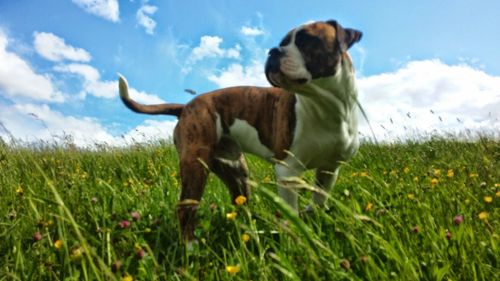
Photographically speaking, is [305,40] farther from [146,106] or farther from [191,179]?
[146,106]

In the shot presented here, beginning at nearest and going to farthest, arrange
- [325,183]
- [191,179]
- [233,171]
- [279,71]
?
[279,71] → [191,179] → [325,183] → [233,171]

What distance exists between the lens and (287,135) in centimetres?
337

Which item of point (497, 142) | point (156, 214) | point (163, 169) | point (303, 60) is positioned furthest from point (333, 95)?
point (497, 142)

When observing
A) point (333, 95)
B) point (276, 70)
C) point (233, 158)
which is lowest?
point (233, 158)

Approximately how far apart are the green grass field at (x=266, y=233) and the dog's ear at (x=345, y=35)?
3.02 feet

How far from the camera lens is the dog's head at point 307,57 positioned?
307 centimetres

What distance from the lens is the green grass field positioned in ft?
6.22

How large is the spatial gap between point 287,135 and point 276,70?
0.52 meters

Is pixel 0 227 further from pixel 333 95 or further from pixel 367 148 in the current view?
pixel 367 148

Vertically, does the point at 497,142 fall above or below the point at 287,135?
below

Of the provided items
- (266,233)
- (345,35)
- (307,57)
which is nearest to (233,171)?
(266,233)

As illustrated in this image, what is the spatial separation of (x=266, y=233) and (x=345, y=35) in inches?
58.7

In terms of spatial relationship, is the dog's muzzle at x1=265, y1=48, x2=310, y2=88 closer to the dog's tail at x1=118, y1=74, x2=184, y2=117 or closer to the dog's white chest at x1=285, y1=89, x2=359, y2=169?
the dog's white chest at x1=285, y1=89, x2=359, y2=169

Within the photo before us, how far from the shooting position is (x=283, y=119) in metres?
3.43
